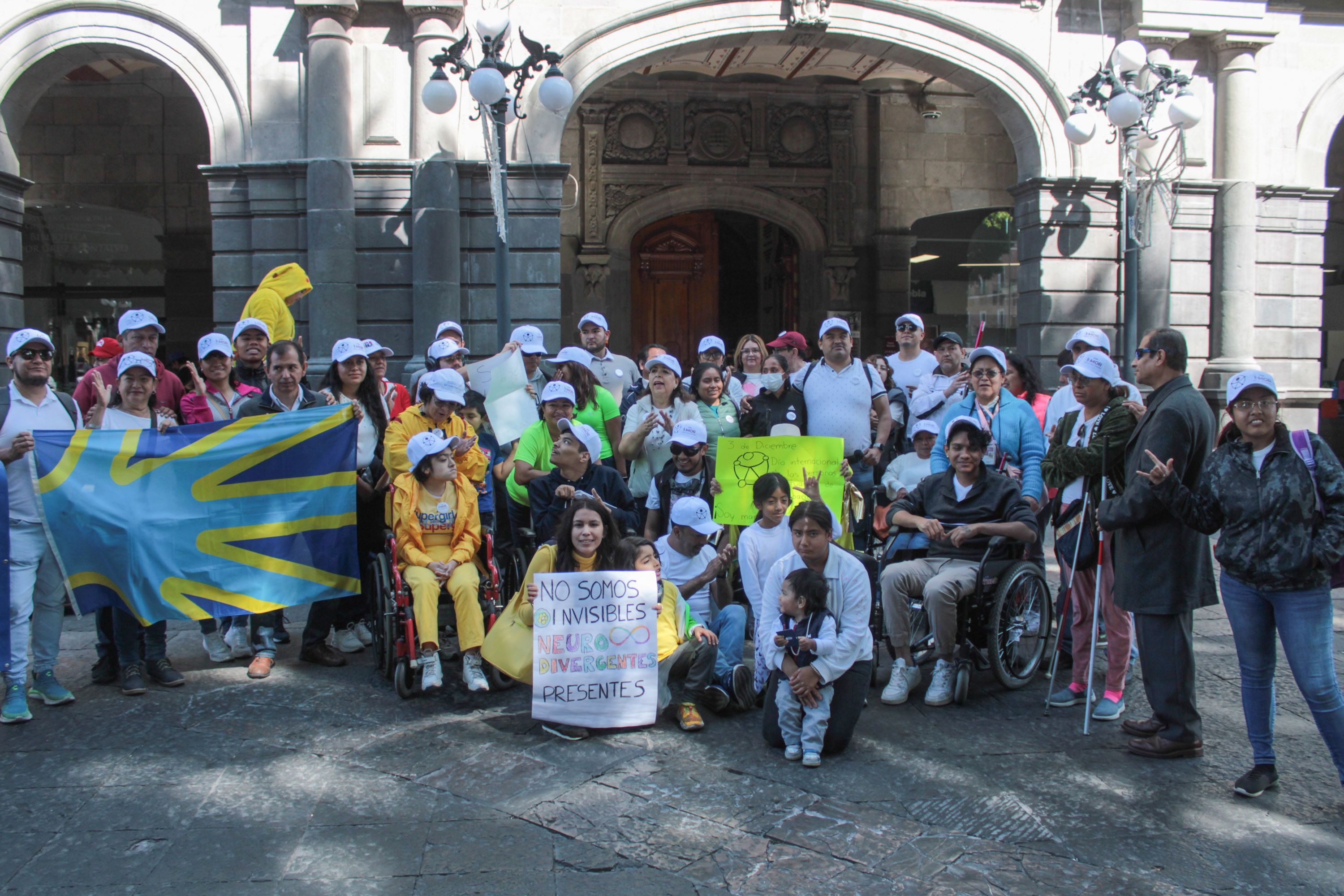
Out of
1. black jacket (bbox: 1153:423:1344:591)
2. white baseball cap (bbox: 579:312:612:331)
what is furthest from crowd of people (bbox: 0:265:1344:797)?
white baseball cap (bbox: 579:312:612:331)

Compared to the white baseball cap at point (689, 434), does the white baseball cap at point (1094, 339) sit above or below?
above

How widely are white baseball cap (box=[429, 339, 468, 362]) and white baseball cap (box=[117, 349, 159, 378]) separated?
1713 millimetres

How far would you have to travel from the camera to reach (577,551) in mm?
5254

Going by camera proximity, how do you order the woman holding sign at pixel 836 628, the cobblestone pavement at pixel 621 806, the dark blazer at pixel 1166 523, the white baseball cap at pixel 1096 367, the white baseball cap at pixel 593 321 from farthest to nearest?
the white baseball cap at pixel 593 321, the white baseball cap at pixel 1096 367, the woman holding sign at pixel 836 628, the dark blazer at pixel 1166 523, the cobblestone pavement at pixel 621 806

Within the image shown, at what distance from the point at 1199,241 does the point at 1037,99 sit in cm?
265

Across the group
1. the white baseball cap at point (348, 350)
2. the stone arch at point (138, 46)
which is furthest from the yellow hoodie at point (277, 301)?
the stone arch at point (138, 46)

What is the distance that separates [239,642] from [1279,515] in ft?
18.2

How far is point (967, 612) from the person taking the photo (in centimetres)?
548

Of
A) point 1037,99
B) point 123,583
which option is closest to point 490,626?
point 123,583

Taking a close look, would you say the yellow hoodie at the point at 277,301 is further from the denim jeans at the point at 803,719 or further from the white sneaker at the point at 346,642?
the denim jeans at the point at 803,719

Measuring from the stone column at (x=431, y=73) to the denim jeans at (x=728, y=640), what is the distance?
6.72 m

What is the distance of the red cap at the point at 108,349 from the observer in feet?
22.0

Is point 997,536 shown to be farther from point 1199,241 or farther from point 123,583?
point 1199,241

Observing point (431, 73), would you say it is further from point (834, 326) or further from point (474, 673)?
point (474, 673)
